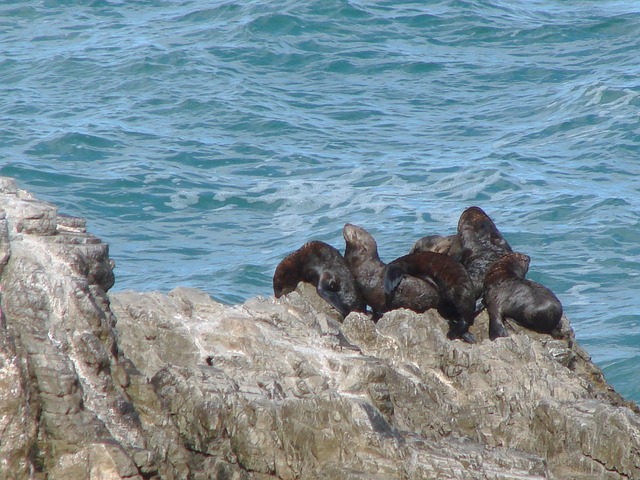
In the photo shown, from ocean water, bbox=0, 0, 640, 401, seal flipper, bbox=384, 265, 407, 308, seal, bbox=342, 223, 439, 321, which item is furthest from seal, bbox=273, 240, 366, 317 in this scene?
ocean water, bbox=0, 0, 640, 401

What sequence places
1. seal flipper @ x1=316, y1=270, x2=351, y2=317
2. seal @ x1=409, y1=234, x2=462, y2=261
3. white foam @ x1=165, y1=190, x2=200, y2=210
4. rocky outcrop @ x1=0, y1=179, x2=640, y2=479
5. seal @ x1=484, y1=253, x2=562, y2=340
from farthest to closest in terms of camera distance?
1. white foam @ x1=165, y1=190, x2=200, y2=210
2. seal @ x1=409, y1=234, x2=462, y2=261
3. seal flipper @ x1=316, y1=270, x2=351, y2=317
4. seal @ x1=484, y1=253, x2=562, y2=340
5. rocky outcrop @ x1=0, y1=179, x2=640, y2=479

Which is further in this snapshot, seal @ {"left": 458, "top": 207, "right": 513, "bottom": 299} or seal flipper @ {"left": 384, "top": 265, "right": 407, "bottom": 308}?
seal @ {"left": 458, "top": 207, "right": 513, "bottom": 299}

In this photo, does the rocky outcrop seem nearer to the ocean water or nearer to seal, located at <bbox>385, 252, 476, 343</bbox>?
seal, located at <bbox>385, 252, 476, 343</bbox>

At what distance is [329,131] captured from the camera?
84.0 feet

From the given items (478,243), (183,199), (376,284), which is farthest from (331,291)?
(183,199)

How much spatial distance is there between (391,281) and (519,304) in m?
1.19

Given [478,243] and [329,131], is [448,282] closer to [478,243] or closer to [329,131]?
[478,243]

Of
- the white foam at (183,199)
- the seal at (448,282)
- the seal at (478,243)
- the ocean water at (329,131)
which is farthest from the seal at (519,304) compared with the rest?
the white foam at (183,199)

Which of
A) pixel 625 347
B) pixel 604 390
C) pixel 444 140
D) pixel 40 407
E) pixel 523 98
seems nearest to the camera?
pixel 40 407

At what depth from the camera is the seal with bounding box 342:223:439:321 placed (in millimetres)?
10562

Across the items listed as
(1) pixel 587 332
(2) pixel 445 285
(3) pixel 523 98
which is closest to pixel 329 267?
(2) pixel 445 285

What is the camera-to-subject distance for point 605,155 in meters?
24.7

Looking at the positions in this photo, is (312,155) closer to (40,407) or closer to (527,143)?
(527,143)

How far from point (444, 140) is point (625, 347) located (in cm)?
995
